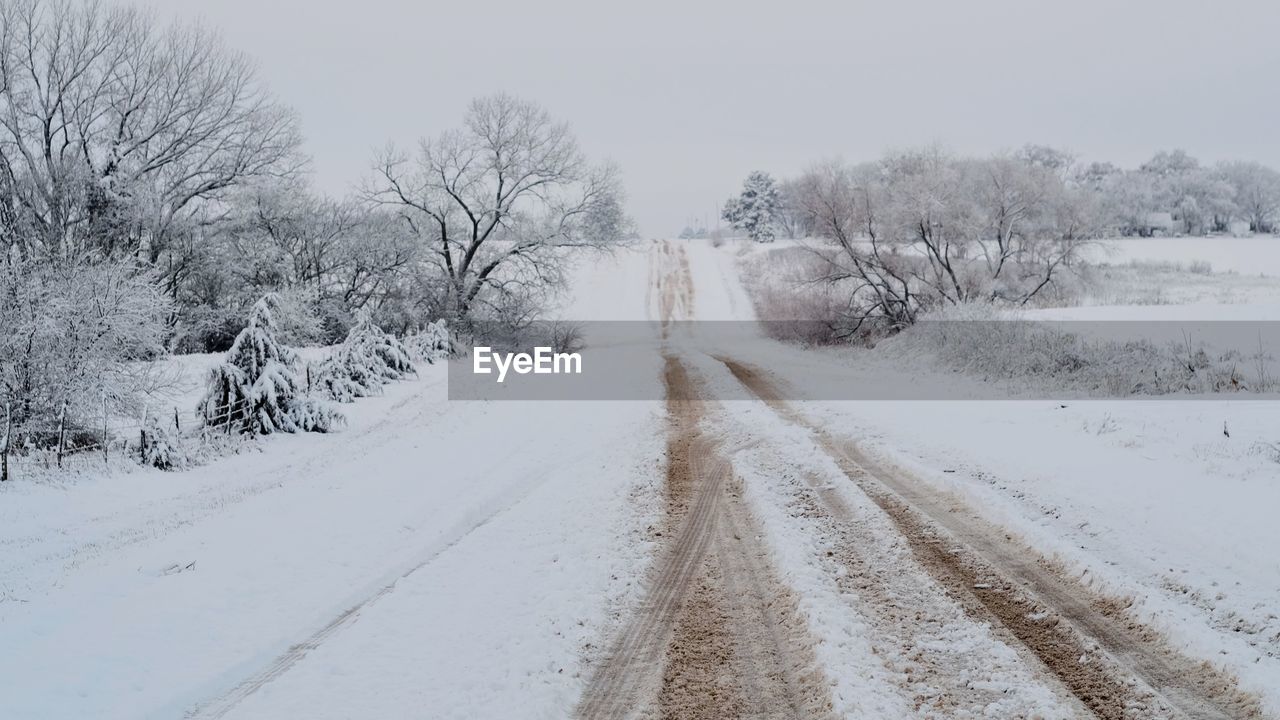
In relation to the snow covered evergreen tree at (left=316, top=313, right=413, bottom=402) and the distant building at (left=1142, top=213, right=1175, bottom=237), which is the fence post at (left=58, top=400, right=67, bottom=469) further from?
the distant building at (left=1142, top=213, right=1175, bottom=237)

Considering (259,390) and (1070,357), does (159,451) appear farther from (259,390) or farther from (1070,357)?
(1070,357)

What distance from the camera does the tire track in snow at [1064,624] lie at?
11.4 feet

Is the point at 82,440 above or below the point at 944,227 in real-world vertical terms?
below

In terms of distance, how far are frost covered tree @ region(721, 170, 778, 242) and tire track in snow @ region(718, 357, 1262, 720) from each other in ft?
252

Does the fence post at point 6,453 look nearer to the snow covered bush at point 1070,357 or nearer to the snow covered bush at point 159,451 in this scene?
the snow covered bush at point 159,451

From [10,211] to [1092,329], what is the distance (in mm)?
27160

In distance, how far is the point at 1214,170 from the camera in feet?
234

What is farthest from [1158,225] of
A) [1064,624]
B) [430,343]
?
[1064,624]

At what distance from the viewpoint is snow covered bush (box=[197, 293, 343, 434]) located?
1333cm

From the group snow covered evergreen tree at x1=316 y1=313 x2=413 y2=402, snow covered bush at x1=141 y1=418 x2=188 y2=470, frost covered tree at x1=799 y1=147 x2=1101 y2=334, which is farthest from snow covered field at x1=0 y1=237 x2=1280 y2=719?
frost covered tree at x1=799 y1=147 x2=1101 y2=334

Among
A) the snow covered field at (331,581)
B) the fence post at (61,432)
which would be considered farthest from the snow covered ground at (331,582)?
the fence post at (61,432)

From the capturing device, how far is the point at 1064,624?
432 cm
